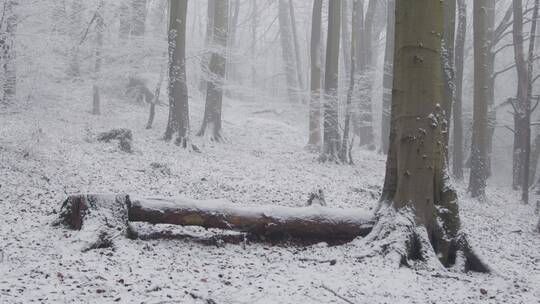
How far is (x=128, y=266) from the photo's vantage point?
442 centimetres

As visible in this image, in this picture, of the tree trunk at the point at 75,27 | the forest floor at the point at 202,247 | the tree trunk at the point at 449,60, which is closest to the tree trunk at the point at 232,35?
the tree trunk at the point at 75,27

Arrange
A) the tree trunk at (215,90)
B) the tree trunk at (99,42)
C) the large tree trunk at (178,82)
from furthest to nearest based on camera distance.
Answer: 1. the tree trunk at (215,90)
2. the tree trunk at (99,42)
3. the large tree trunk at (178,82)

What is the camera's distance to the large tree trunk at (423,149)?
17.3 feet

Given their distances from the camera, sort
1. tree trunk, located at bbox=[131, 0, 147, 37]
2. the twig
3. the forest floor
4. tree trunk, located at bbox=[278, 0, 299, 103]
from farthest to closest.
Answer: tree trunk, located at bbox=[278, 0, 299, 103] < tree trunk, located at bbox=[131, 0, 147, 37] < the forest floor < the twig

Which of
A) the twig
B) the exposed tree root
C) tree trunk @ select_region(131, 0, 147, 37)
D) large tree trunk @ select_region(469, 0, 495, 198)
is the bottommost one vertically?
the twig

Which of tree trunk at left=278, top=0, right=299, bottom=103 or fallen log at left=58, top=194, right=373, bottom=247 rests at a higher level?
tree trunk at left=278, top=0, right=299, bottom=103

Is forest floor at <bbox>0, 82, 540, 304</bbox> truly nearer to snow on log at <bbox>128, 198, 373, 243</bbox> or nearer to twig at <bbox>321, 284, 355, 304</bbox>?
twig at <bbox>321, 284, 355, 304</bbox>

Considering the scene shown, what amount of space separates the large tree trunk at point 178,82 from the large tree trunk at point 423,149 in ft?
34.3

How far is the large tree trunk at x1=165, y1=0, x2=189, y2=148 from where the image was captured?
14938mm

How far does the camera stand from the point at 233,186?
10.1m

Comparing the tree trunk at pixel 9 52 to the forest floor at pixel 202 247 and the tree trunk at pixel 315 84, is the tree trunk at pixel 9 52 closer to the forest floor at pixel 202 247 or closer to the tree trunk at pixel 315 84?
the forest floor at pixel 202 247

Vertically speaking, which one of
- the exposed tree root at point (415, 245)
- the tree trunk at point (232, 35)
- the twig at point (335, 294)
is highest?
the tree trunk at point (232, 35)

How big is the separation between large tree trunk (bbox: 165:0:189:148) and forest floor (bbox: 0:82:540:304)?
71 centimetres

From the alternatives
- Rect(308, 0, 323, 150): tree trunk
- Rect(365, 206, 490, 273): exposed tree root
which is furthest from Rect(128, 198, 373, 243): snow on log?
Rect(308, 0, 323, 150): tree trunk
